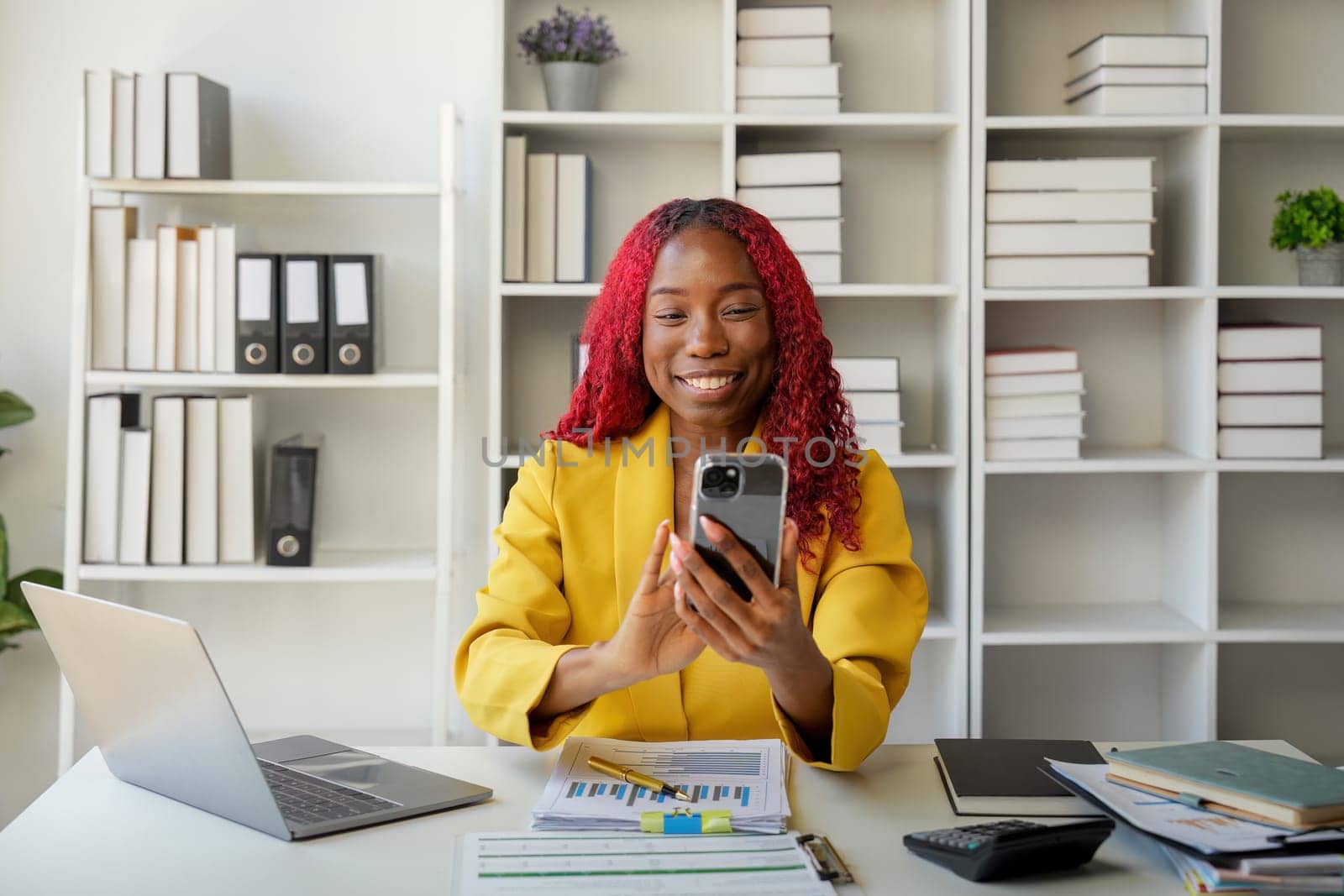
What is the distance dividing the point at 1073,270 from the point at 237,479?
1.81 meters

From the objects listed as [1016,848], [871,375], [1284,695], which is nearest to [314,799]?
[1016,848]

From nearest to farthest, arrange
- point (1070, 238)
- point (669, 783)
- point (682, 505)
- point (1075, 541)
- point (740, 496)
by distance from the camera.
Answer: point (740, 496), point (669, 783), point (682, 505), point (1070, 238), point (1075, 541)

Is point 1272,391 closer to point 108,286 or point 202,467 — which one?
point 202,467

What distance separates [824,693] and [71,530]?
1880mm

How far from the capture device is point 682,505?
1.60 meters

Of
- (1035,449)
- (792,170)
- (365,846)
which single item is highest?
(792,170)

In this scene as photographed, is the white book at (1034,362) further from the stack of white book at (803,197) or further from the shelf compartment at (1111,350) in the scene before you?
the stack of white book at (803,197)

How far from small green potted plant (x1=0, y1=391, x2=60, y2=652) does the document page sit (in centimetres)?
179

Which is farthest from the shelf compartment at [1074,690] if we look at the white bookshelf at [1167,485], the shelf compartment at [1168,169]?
the shelf compartment at [1168,169]

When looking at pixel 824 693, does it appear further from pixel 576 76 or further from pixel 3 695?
pixel 3 695

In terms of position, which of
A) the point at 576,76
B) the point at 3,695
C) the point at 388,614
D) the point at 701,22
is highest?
the point at 701,22

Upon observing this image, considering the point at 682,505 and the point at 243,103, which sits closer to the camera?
the point at 682,505

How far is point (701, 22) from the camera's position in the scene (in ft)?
9.37

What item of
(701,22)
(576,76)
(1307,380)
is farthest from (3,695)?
(1307,380)
